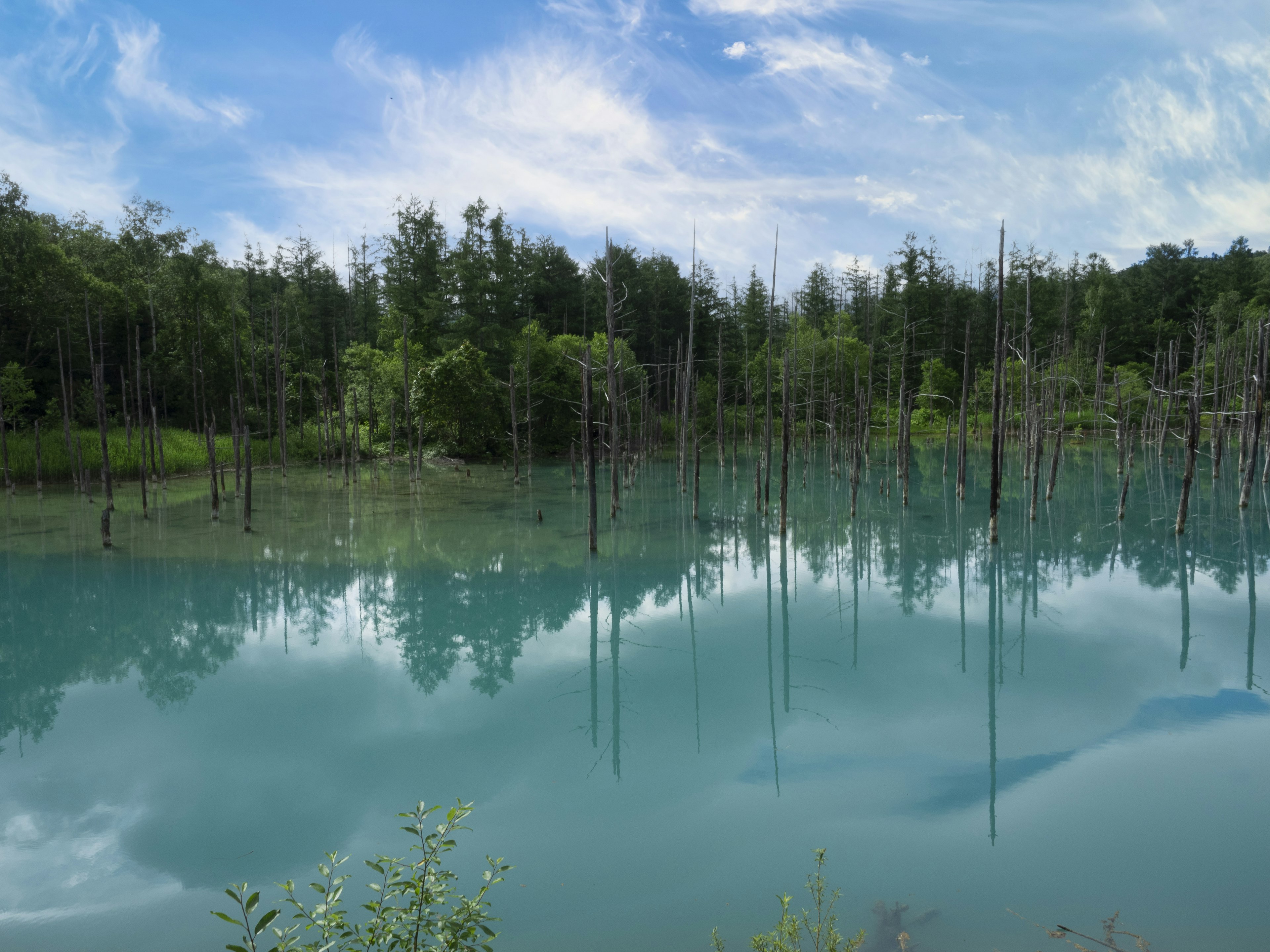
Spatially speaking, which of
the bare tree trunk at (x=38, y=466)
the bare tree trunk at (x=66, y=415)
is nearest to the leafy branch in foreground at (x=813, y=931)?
the bare tree trunk at (x=38, y=466)

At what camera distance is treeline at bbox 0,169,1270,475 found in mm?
30516

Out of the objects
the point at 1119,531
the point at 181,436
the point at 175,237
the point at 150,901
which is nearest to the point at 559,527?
the point at 1119,531

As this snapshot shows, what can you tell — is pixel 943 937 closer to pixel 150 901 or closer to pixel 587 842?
pixel 587 842

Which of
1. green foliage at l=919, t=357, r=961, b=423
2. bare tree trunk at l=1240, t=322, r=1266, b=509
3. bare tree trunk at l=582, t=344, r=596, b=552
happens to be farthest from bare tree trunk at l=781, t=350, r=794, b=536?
green foliage at l=919, t=357, r=961, b=423

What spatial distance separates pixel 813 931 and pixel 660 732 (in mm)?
4129

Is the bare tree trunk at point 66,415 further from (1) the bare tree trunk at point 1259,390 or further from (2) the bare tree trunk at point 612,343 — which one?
(1) the bare tree trunk at point 1259,390

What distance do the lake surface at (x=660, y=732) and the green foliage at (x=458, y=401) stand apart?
19.1 metres

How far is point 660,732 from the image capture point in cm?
889

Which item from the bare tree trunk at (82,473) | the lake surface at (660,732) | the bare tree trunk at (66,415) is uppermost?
the bare tree trunk at (66,415)

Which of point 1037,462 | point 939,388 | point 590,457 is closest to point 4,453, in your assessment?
point 590,457

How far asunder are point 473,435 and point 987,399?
3458 cm

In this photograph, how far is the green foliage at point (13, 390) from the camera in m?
27.9

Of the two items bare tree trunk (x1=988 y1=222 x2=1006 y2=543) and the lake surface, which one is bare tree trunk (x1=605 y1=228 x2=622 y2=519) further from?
bare tree trunk (x1=988 y1=222 x2=1006 y2=543)

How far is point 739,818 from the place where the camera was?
693 centimetres
